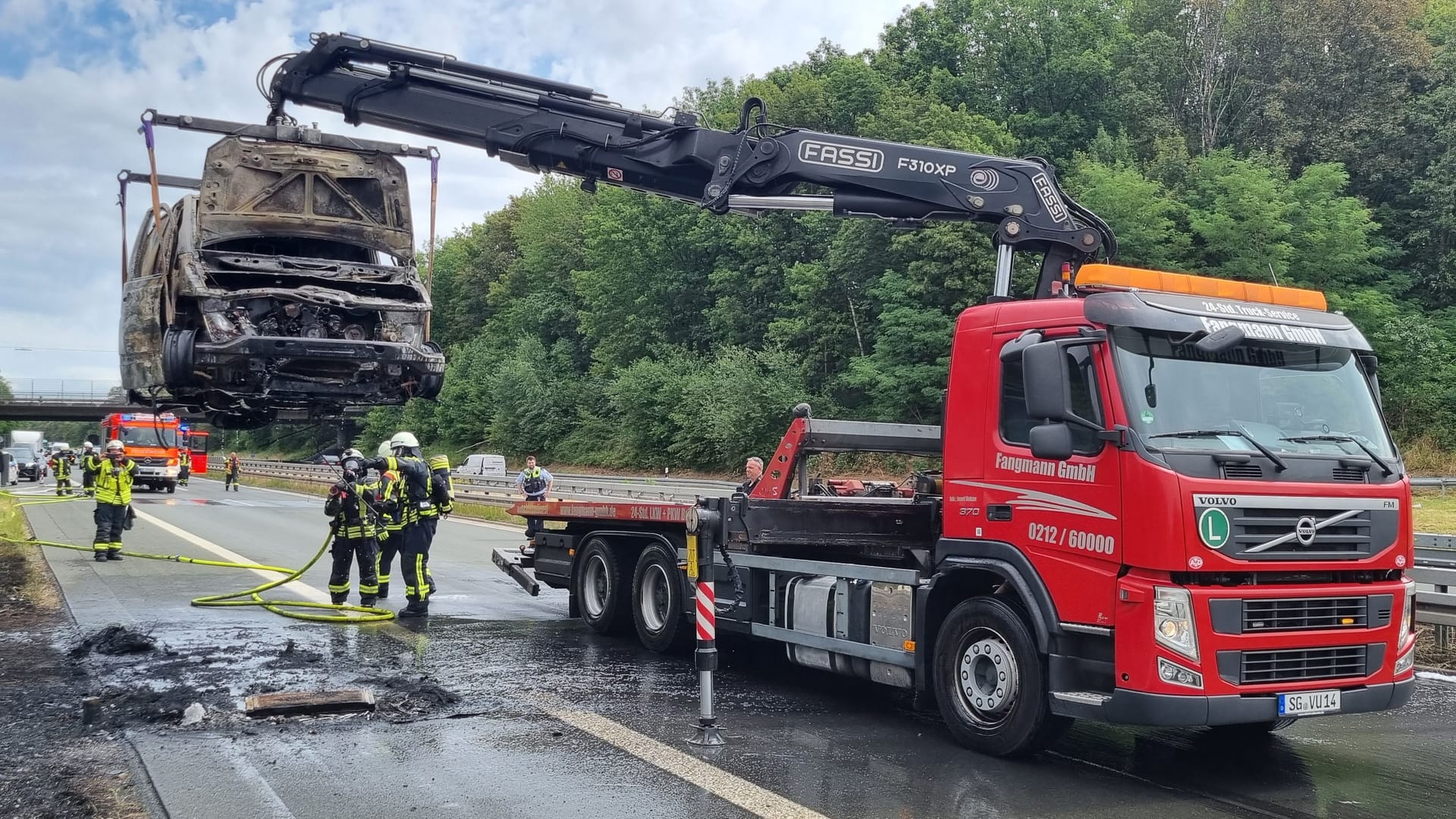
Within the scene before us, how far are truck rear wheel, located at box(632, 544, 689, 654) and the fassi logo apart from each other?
3.27 meters

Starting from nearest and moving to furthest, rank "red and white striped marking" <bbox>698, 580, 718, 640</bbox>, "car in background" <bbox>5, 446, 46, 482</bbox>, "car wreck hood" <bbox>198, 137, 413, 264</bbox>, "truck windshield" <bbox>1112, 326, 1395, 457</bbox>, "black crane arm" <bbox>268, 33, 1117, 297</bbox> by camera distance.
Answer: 1. "truck windshield" <bbox>1112, 326, 1395, 457</bbox>
2. "red and white striped marking" <bbox>698, 580, 718, 640</bbox>
3. "black crane arm" <bbox>268, 33, 1117, 297</bbox>
4. "car wreck hood" <bbox>198, 137, 413, 264</bbox>
5. "car in background" <bbox>5, 446, 46, 482</bbox>

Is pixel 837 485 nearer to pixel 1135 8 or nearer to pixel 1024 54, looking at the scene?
pixel 1024 54

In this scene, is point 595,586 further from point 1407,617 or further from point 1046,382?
point 1407,617

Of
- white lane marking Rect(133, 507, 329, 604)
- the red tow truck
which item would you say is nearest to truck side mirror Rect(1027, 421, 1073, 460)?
the red tow truck

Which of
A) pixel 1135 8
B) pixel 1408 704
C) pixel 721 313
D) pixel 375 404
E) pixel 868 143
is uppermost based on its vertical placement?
pixel 1135 8

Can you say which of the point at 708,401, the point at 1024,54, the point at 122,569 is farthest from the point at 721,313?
the point at 122,569

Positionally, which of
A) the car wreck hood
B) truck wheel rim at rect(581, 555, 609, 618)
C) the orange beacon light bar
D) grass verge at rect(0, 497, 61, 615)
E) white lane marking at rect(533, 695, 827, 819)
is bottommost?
white lane marking at rect(533, 695, 827, 819)

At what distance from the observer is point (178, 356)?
364 inches

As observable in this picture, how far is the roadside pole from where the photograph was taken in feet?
22.8

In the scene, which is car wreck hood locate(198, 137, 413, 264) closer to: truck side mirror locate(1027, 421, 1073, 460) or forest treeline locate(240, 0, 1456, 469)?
truck side mirror locate(1027, 421, 1073, 460)

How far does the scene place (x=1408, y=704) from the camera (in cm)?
814

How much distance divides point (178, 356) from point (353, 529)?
11.7ft

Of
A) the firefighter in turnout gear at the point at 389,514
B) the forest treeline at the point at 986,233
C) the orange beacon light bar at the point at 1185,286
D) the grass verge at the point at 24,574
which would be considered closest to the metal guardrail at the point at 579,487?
the forest treeline at the point at 986,233

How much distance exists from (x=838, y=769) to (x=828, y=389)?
3865 centimetres
